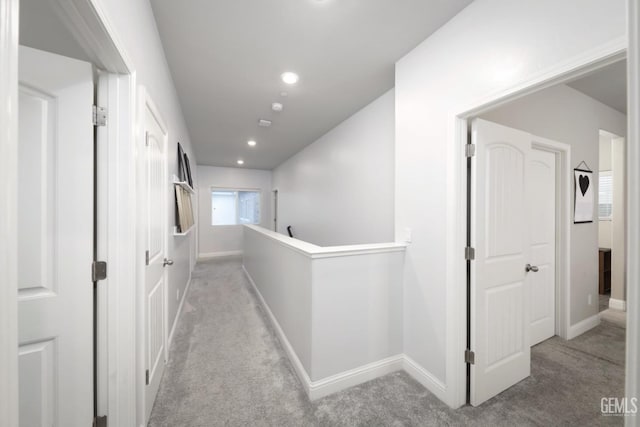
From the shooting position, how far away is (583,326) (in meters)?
2.64

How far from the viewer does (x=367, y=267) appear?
1933 millimetres

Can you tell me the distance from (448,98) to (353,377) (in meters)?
2.17

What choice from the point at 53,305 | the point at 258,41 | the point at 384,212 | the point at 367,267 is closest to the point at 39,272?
the point at 53,305

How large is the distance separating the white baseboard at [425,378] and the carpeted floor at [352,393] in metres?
0.04

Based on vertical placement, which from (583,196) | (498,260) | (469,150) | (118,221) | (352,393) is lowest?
(352,393)

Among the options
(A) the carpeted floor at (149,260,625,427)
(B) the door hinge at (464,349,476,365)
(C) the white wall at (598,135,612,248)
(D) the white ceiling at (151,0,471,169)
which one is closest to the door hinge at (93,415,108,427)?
(A) the carpeted floor at (149,260,625,427)

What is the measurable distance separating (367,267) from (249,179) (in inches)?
250

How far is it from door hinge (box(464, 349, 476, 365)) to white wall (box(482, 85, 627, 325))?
180 centimetres

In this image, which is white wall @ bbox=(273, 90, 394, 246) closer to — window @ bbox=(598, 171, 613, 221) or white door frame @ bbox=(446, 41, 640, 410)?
white door frame @ bbox=(446, 41, 640, 410)

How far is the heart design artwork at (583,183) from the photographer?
264 cm

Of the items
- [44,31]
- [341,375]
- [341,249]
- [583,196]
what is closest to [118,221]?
[44,31]

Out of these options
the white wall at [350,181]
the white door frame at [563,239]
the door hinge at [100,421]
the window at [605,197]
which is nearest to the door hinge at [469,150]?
the white wall at [350,181]

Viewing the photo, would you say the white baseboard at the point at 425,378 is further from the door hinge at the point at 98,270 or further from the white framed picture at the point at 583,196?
the white framed picture at the point at 583,196

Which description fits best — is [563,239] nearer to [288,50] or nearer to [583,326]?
[583,326]
